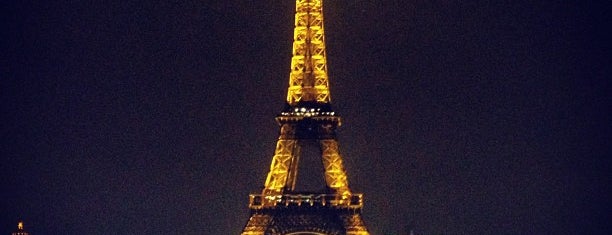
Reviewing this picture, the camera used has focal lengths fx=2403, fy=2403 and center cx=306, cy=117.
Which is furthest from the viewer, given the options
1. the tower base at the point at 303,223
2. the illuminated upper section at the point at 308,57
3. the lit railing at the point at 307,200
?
the illuminated upper section at the point at 308,57

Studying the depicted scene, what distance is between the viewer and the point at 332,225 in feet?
269

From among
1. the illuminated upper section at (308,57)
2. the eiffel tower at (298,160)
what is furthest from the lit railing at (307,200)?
the illuminated upper section at (308,57)

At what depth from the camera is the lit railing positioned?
267 feet

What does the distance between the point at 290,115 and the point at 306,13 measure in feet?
11.6

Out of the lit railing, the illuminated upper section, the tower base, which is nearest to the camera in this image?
the lit railing

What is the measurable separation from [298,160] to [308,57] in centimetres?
354

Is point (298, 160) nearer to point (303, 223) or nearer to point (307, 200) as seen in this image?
point (307, 200)

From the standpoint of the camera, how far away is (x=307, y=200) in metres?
81.8

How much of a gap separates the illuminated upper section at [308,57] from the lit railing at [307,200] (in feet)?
10.8

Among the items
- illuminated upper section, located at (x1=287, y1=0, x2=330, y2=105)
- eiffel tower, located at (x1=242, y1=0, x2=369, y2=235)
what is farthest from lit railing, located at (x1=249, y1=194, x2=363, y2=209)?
illuminated upper section, located at (x1=287, y1=0, x2=330, y2=105)

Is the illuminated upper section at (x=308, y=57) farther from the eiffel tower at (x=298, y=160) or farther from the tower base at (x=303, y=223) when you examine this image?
the tower base at (x=303, y=223)

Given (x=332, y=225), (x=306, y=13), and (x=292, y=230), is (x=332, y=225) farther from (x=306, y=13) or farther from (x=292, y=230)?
(x=306, y=13)

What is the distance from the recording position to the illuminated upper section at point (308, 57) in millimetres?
81938

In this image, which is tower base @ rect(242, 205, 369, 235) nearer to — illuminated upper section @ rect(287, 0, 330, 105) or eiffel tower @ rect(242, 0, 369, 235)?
eiffel tower @ rect(242, 0, 369, 235)
